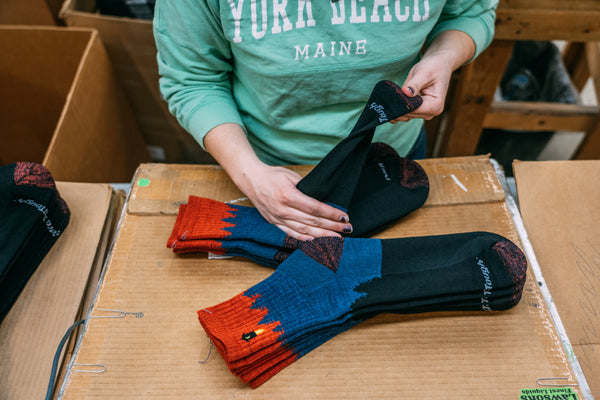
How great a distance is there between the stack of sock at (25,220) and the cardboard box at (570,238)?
0.83 meters

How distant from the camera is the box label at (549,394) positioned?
0.52 metres

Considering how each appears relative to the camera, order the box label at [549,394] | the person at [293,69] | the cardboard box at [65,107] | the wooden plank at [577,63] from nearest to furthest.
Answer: the box label at [549,394] < the person at [293,69] < the cardboard box at [65,107] < the wooden plank at [577,63]

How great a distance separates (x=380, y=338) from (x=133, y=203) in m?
0.48

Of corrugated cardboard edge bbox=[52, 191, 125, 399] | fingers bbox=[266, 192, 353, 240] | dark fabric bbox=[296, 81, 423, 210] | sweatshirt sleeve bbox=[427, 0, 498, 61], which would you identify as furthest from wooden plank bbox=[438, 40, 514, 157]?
corrugated cardboard edge bbox=[52, 191, 125, 399]

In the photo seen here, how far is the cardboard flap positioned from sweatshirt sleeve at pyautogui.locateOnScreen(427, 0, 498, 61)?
9.2 inches

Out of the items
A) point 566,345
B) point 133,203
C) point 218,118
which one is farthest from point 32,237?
point 566,345

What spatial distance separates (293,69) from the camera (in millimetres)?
641

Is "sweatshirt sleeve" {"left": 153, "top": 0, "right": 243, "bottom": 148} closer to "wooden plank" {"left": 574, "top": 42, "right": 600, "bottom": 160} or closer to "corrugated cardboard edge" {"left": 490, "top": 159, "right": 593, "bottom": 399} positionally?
"corrugated cardboard edge" {"left": 490, "top": 159, "right": 593, "bottom": 399}

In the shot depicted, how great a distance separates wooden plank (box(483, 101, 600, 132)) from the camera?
4.15ft

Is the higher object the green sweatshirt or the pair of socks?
the green sweatshirt

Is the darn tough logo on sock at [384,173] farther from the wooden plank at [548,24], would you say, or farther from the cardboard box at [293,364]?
the wooden plank at [548,24]

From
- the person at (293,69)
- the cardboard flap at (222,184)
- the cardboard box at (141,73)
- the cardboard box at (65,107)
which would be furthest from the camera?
the cardboard box at (141,73)

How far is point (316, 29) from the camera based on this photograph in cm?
63

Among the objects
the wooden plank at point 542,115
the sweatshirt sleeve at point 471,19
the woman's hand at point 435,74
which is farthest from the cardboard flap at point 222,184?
the wooden plank at point 542,115
